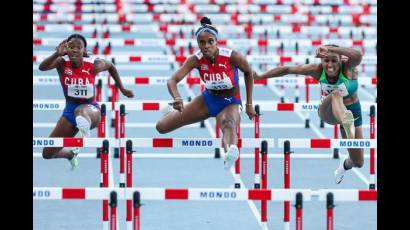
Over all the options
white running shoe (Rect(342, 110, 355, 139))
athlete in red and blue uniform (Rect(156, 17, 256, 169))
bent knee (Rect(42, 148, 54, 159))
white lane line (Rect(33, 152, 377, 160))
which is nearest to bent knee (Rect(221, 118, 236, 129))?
athlete in red and blue uniform (Rect(156, 17, 256, 169))

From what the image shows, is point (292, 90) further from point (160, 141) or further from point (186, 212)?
point (160, 141)

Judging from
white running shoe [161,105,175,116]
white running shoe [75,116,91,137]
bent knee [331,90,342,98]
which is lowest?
white running shoe [75,116,91,137]

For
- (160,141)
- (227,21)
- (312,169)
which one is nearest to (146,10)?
(227,21)

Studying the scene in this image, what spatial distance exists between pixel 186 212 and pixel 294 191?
10.8ft

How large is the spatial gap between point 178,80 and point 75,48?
1.50 metres

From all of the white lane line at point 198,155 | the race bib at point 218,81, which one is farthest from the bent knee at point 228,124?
the white lane line at point 198,155

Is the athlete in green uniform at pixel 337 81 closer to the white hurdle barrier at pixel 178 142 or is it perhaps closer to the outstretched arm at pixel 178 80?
the white hurdle barrier at pixel 178 142

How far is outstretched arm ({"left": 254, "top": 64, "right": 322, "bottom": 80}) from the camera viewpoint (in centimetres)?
990

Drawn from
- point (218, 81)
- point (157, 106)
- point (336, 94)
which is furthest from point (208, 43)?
point (157, 106)

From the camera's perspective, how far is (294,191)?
7.57m

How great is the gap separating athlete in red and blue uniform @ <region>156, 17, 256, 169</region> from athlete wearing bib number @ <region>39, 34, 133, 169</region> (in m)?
1.04

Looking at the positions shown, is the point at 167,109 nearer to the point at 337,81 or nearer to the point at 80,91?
the point at 80,91

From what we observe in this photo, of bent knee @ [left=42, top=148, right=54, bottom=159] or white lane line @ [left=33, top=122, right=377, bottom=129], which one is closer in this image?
bent knee @ [left=42, top=148, right=54, bottom=159]

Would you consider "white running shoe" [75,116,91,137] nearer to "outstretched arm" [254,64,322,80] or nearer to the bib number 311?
the bib number 311
